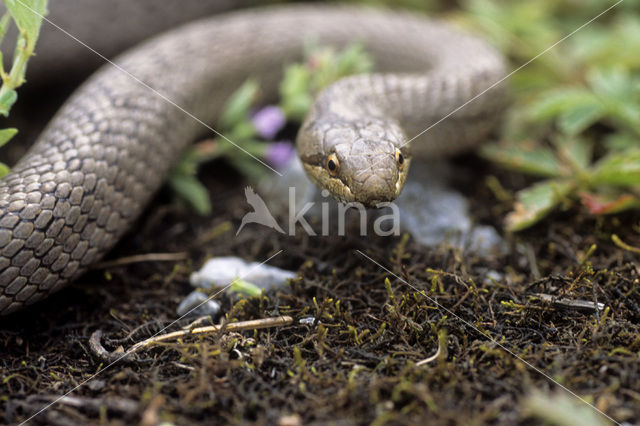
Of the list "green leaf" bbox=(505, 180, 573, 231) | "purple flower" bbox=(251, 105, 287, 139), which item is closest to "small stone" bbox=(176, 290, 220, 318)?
"purple flower" bbox=(251, 105, 287, 139)

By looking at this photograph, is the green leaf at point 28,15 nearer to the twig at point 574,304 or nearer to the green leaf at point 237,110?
the green leaf at point 237,110

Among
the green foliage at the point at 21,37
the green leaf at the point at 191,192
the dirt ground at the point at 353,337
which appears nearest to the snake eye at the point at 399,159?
the dirt ground at the point at 353,337

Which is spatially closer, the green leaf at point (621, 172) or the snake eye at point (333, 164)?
the snake eye at point (333, 164)

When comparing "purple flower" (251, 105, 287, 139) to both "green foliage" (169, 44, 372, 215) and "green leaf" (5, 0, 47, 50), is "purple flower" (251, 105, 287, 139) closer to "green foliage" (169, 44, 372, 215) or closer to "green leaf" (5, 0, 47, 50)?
"green foliage" (169, 44, 372, 215)

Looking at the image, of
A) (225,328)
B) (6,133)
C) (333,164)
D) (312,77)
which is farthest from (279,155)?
(6,133)

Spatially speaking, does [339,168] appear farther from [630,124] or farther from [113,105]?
[630,124]
